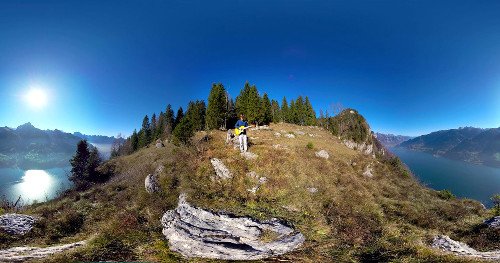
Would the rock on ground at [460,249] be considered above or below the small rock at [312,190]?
below

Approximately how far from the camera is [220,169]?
82.5 feet

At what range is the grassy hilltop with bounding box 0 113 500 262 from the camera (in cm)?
1441

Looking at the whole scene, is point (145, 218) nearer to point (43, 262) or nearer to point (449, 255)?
point (43, 262)

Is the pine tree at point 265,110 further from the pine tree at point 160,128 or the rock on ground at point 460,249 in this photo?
the rock on ground at point 460,249

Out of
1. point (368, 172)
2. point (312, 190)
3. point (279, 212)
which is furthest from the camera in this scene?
point (368, 172)

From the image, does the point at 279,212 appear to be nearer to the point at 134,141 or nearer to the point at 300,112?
the point at 300,112

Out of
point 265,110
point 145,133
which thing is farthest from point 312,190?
point 145,133

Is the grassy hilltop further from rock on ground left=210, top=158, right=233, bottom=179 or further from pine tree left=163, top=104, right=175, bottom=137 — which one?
pine tree left=163, top=104, right=175, bottom=137

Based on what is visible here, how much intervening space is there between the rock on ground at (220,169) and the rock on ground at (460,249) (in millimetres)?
16493

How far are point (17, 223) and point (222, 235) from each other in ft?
44.0

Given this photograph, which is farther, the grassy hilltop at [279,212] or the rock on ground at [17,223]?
the rock on ground at [17,223]

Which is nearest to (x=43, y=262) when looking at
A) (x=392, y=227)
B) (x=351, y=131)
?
(x=392, y=227)

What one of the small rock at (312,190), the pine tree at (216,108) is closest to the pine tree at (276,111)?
the pine tree at (216,108)

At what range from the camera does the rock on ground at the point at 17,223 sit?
15703 millimetres
